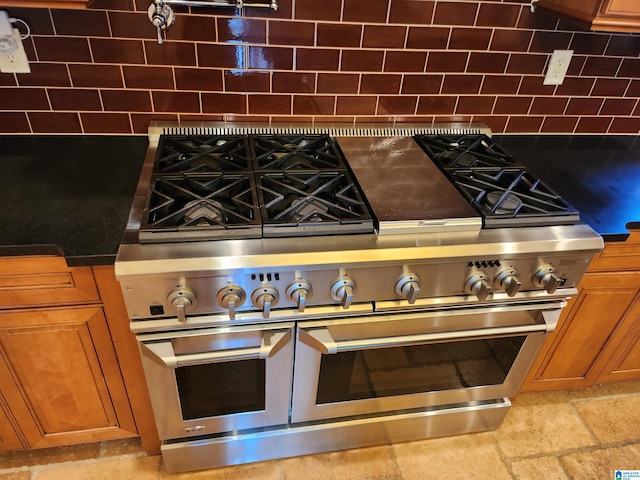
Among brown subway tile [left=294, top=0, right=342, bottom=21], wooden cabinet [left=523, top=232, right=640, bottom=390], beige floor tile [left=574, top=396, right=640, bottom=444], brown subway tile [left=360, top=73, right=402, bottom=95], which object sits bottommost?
beige floor tile [left=574, top=396, right=640, bottom=444]

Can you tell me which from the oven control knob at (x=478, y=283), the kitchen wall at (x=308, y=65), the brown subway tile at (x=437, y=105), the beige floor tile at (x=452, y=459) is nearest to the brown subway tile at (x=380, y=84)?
the kitchen wall at (x=308, y=65)

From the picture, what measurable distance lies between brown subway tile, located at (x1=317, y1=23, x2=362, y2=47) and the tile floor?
143 centimetres

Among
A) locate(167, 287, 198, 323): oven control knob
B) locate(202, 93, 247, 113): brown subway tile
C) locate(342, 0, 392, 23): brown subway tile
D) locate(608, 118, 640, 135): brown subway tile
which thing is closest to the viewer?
locate(167, 287, 198, 323): oven control knob

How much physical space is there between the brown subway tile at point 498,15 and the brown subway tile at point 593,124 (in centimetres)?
54

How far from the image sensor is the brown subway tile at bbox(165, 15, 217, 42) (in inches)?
55.4

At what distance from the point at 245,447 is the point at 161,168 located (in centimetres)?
94

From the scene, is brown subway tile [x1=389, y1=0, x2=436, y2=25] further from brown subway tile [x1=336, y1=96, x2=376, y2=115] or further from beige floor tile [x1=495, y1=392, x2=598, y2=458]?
beige floor tile [x1=495, y1=392, x2=598, y2=458]

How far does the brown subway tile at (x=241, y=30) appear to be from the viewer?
1428 mm

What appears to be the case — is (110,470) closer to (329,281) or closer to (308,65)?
(329,281)

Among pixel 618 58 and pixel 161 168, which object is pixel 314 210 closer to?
pixel 161 168

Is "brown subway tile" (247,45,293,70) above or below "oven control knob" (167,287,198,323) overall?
above

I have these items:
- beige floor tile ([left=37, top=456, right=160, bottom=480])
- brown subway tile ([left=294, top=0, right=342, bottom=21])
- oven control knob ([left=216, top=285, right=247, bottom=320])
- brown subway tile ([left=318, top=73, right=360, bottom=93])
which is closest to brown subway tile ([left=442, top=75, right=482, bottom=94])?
brown subway tile ([left=318, top=73, right=360, bottom=93])

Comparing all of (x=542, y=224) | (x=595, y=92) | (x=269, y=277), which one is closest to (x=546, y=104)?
(x=595, y=92)

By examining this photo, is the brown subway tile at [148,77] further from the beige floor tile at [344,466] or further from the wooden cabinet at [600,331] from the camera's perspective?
the wooden cabinet at [600,331]
